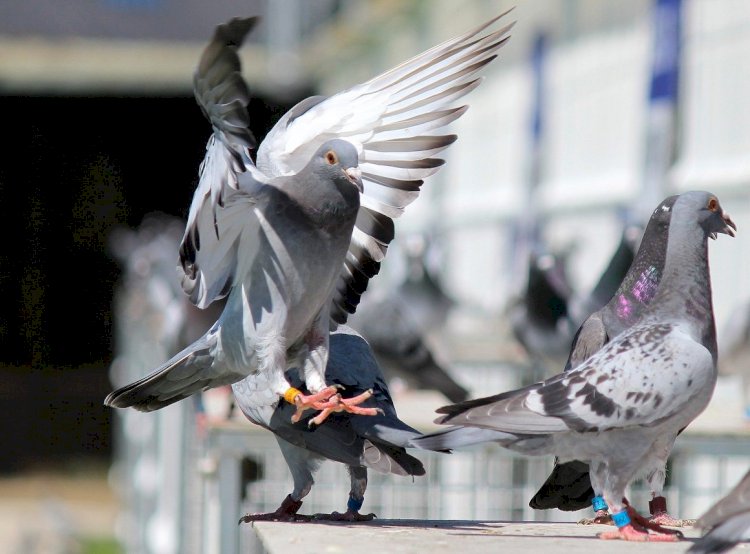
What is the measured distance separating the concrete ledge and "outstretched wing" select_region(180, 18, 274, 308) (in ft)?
2.12

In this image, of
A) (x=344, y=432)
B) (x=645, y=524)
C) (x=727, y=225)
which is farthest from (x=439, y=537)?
(x=727, y=225)

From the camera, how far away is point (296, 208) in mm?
3590

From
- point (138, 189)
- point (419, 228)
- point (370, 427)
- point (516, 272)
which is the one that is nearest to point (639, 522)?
point (370, 427)

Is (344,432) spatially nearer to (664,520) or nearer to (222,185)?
(222,185)

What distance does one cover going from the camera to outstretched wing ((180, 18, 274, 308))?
11.0 ft

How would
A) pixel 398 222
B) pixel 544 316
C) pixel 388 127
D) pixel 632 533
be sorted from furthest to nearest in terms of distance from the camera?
1. pixel 398 222
2. pixel 544 316
3. pixel 388 127
4. pixel 632 533

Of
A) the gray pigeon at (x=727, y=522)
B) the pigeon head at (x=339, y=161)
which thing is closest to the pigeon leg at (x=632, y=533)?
the gray pigeon at (x=727, y=522)

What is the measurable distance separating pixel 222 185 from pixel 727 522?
53.0 inches

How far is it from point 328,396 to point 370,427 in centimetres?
16

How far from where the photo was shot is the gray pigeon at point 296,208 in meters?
3.47

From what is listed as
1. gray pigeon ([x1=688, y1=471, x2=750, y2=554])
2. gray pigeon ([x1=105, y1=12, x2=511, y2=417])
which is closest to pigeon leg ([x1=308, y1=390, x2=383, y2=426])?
gray pigeon ([x1=105, y1=12, x2=511, y2=417])

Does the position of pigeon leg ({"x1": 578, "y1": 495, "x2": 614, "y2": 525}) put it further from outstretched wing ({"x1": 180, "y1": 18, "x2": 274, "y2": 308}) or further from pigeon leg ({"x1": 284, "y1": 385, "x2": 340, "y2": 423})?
outstretched wing ({"x1": 180, "y1": 18, "x2": 274, "y2": 308})

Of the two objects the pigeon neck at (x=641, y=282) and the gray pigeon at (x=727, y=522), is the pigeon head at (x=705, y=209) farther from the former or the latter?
the gray pigeon at (x=727, y=522)

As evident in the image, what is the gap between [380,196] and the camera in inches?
160
